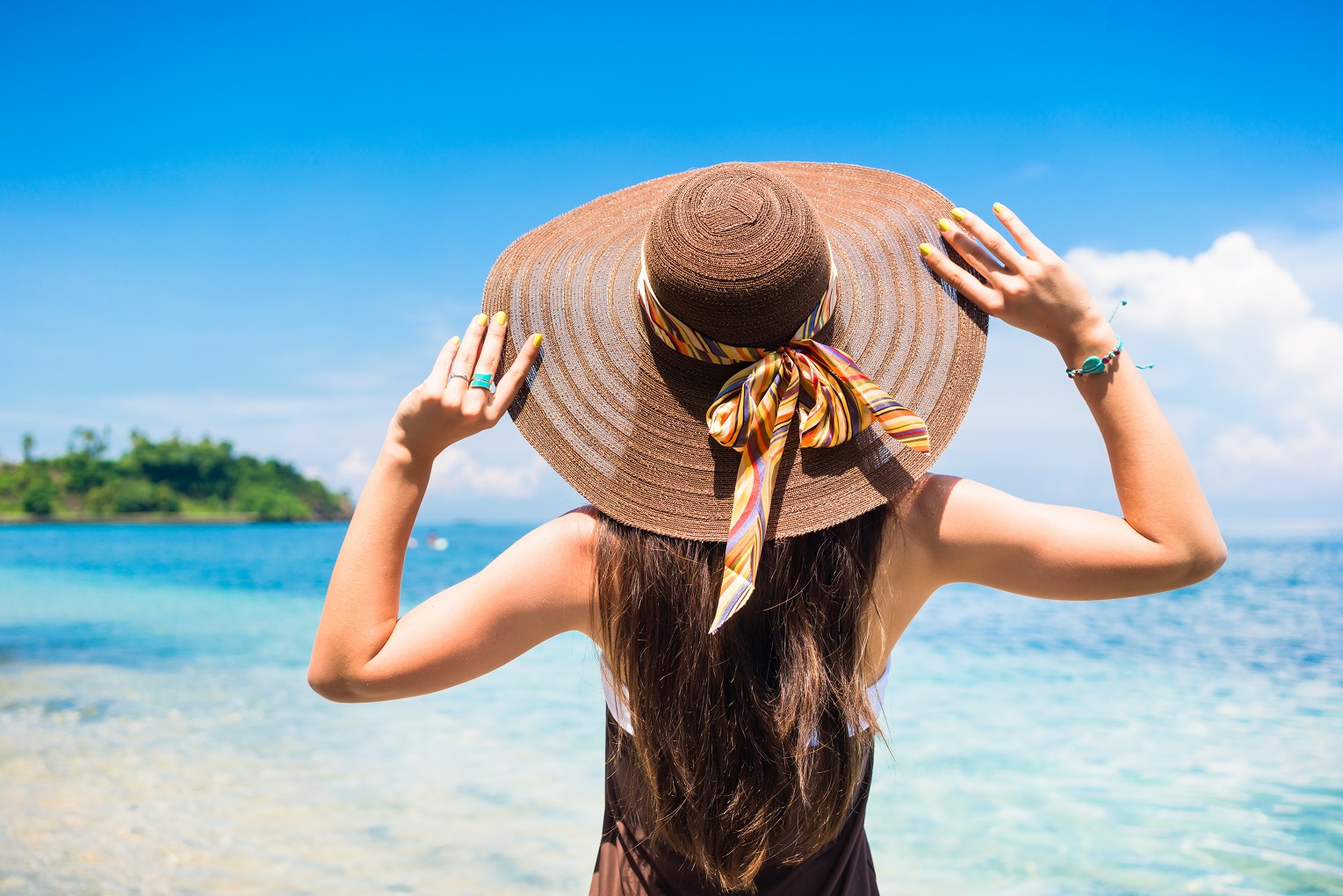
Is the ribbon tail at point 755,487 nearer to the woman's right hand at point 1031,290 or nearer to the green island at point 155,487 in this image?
the woman's right hand at point 1031,290

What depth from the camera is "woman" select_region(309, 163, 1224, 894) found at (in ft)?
3.38

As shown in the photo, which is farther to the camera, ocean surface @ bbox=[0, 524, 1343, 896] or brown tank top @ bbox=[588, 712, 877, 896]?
ocean surface @ bbox=[0, 524, 1343, 896]

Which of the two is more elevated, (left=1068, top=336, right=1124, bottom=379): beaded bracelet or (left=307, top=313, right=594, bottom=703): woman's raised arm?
(left=1068, top=336, right=1124, bottom=379): beaded bracelet

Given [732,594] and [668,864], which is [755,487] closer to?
[732,594]

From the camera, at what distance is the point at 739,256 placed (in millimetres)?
992

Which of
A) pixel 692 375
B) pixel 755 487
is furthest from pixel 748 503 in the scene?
pixel 692 375

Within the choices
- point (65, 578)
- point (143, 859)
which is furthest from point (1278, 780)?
point (65, 578)

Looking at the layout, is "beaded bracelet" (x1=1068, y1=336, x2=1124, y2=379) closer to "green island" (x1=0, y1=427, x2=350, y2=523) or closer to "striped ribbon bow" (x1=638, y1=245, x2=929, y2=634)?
"striped ribbon bow" (x1=638, y1=245, x2=929, y2=634)

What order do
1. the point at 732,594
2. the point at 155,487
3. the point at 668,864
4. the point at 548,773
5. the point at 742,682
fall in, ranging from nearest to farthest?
1. the point at 732,594
2. the point at 742,682
3. the point at 668,864
4. the point at 548,773
5. the point at 155,487

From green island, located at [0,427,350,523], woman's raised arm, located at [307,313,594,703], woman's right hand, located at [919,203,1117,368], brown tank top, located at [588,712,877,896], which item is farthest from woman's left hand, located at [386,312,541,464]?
green island, located at [0,427,350,523]

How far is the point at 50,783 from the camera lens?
450 centimetres

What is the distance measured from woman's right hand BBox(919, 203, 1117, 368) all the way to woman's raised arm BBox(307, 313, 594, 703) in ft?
1.99

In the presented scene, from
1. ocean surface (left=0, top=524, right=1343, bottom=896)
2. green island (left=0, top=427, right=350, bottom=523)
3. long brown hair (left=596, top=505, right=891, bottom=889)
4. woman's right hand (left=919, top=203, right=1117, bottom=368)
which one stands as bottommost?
ocean surface (left=0, top=524, right=1343, bottom=896)

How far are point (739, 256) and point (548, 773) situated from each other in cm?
475
